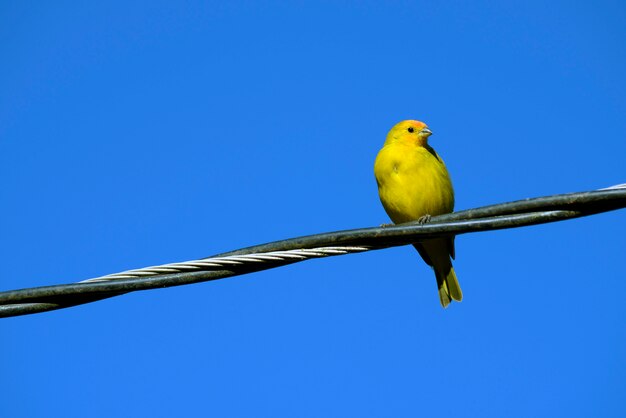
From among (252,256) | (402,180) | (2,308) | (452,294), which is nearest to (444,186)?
(402,180)

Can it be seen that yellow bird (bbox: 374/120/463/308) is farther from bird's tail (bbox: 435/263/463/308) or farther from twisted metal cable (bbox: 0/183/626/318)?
twisted metal cable (bbox: 0/183/626/318)

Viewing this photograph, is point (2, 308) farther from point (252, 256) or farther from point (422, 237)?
point (422, 237)

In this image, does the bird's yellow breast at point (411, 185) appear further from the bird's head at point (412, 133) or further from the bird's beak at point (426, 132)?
the bird's beak at point (426, 132)

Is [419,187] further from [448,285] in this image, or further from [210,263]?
[210,263]

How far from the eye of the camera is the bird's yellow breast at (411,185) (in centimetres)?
648

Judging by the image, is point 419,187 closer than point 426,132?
Yes

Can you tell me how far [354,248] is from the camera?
355 centimetres

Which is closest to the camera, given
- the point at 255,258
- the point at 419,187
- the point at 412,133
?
the point at 255,258

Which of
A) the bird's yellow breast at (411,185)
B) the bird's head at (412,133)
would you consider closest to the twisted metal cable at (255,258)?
the bird's yellow breast at (411,185)

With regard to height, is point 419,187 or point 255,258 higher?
point 419,187

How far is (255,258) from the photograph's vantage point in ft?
10.9

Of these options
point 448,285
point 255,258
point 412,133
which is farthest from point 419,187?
point 255,258

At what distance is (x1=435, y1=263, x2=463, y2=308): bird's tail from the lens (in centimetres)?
725

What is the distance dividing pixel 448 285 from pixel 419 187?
1.30 m
